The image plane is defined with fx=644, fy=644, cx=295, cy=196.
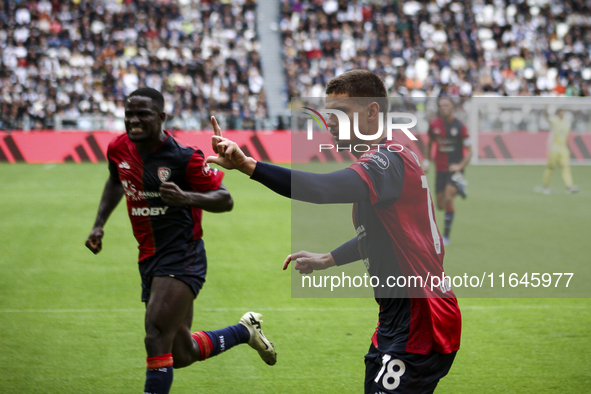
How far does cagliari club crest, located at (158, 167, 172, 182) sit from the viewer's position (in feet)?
13.9

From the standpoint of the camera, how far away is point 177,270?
4164 millimetres

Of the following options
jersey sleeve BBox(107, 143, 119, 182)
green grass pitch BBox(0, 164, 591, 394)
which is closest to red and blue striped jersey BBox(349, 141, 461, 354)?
green grass pitch BBox(0, 164, 591, 394)

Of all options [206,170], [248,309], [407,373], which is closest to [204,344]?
[206,170]

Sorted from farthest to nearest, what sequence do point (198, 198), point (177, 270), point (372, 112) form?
point (177, 270) → point (198, 198) → point (372, 112)

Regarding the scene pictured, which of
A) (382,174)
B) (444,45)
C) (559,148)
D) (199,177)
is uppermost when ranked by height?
(382,174)

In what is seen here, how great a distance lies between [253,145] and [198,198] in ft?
62.5

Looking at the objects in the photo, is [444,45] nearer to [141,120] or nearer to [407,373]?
[141,120]

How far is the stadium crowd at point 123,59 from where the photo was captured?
2505 centimetres

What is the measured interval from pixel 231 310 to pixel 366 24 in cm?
2737

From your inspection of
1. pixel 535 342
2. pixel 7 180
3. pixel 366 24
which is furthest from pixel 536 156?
pixel 535 342

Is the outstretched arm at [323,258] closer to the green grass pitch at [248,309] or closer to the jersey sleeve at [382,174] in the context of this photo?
the jersey sleeve at [382,174]

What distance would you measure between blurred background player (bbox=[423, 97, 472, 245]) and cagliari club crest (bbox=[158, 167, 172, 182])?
688 centimetres

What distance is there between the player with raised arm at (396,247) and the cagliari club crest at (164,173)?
126cm

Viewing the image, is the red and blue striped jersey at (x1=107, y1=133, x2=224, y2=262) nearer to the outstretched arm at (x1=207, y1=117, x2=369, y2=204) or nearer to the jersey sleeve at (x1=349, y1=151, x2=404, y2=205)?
the outstretched arm at (x1=207, y1=117, x2=369, y2=204)
